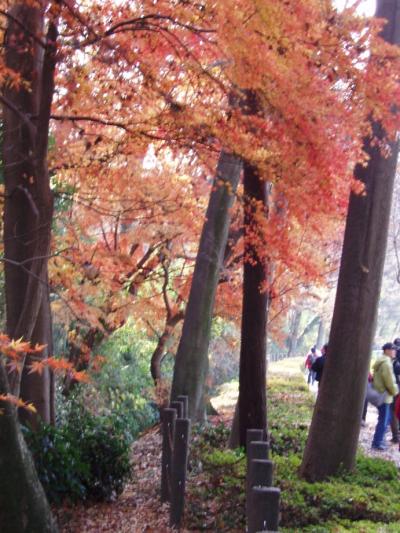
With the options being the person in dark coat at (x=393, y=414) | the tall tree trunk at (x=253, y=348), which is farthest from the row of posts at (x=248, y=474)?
the person in dark coat at (x=393, y=414)

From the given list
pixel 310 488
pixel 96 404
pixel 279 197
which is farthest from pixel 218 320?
pixel 310 488

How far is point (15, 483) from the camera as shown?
5711 millimetres

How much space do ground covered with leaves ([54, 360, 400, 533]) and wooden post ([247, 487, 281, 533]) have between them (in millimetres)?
1755

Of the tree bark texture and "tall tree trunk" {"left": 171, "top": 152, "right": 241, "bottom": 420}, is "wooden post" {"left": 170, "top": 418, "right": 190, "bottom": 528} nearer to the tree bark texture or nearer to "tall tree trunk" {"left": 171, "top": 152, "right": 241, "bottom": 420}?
the tree bark texture

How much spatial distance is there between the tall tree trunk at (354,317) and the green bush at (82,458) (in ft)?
7.93

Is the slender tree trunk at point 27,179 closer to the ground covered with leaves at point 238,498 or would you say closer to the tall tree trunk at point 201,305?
the ground covered with leaves at point 238,498

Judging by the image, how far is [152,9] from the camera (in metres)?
7.30

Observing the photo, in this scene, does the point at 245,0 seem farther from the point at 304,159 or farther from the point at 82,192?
the point at 82,192

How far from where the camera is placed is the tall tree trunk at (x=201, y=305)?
12672 millimetres

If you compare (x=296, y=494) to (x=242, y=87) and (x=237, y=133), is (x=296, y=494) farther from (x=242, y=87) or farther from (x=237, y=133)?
(x=242, y=87)

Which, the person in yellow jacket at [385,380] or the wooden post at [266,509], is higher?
the person in yellow jacket at [385,380]

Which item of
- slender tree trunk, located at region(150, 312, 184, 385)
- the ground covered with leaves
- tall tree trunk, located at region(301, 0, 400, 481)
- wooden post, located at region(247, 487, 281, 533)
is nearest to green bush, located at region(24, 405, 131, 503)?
the ground covered with leaves

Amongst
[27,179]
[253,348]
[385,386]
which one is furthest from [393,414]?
[27,179]

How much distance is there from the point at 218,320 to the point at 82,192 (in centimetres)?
958
